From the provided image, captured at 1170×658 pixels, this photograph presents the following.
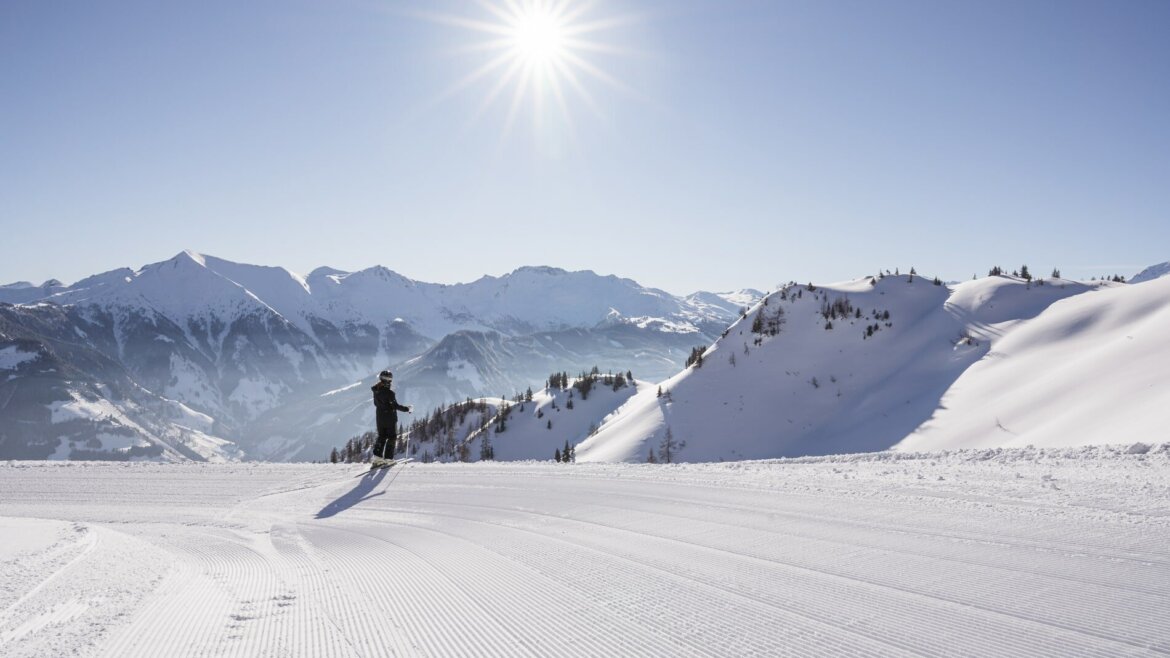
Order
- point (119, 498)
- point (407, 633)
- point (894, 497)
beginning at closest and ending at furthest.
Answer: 1. point (407, 633)
2. point (894, 497)
3. point (119, 498)

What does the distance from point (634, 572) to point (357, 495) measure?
20.4 ft

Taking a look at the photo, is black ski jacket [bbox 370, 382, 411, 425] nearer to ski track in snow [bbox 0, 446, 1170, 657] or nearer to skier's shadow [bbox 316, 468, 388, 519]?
skier's shadow [bbox 316, 468, 388, 519]

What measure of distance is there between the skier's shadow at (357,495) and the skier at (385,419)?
1701 millimetres

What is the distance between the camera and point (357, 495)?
895cm

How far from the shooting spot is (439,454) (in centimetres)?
6122

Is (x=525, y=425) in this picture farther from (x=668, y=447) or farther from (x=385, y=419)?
(x=385, y=419)

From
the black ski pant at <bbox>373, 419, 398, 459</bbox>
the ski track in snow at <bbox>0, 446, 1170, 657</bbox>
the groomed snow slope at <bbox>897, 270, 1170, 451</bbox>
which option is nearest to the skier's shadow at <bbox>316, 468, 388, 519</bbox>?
the ski track in snow at <bbox>0, 446, 1170, 657</bbox>

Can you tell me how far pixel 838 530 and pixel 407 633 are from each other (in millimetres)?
3766

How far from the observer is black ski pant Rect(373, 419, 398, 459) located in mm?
12859

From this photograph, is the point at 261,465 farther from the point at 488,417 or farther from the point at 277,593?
the point at 488,417

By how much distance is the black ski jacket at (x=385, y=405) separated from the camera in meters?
13.1

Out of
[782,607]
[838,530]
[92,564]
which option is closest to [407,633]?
[782,607]

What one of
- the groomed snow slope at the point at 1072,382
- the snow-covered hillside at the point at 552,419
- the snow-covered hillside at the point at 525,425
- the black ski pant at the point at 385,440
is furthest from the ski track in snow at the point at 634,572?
the snow-covered hillside at the point at 552,419

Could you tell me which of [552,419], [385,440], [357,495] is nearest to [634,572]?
[357,495]
